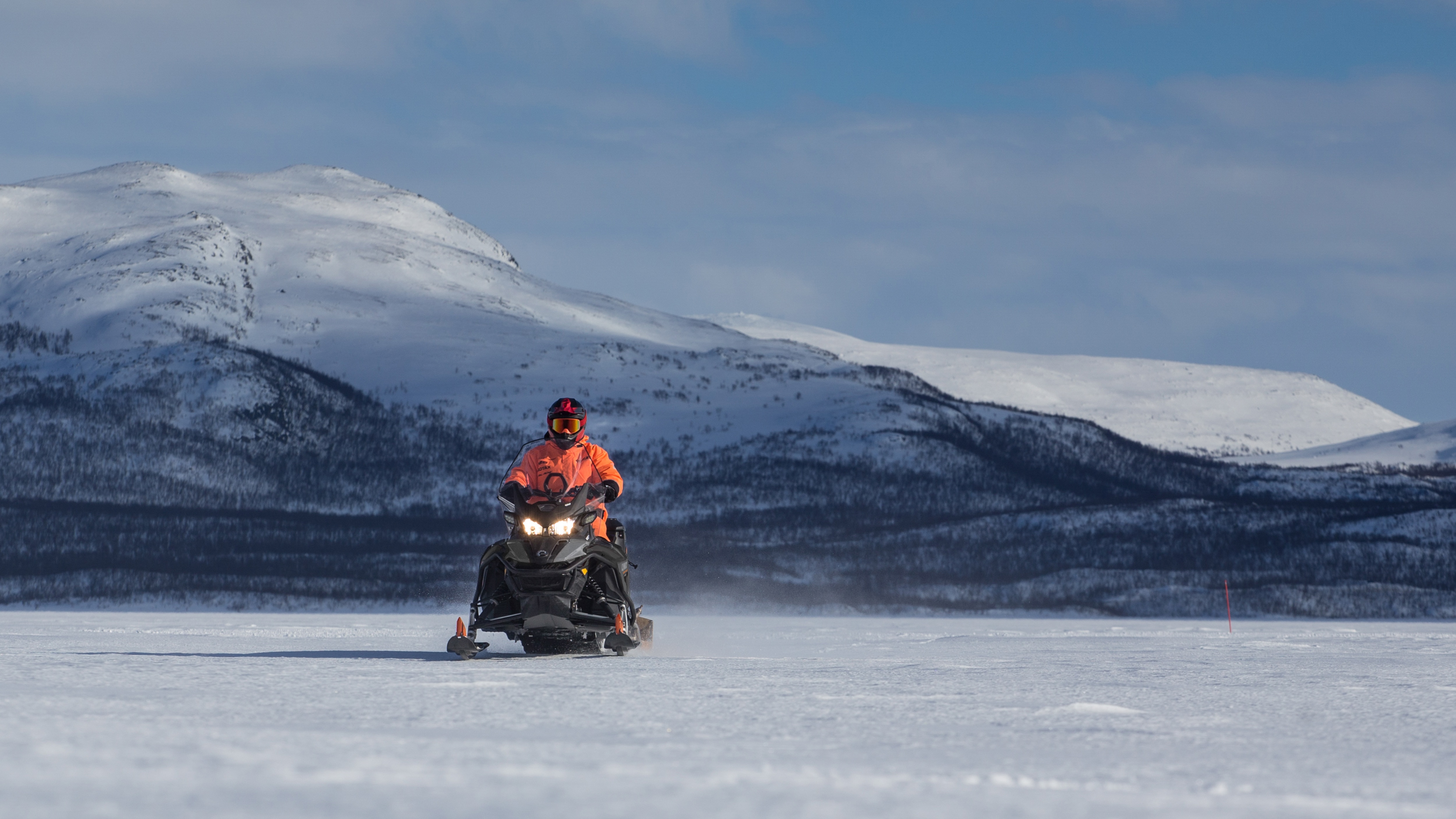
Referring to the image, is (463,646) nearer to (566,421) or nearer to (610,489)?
(610,489)

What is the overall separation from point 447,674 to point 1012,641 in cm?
1366

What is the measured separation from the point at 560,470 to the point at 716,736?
7.98 m

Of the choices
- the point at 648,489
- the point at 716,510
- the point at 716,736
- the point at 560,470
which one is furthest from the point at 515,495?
the point at 648,489

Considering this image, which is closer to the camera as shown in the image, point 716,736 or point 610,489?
point 716,736

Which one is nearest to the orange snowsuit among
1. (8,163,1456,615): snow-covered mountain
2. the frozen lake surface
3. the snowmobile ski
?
the snowmobile ski

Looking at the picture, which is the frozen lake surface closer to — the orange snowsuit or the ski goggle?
the orange snowsuit

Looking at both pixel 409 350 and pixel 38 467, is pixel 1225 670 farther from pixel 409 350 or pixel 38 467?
pixel 409 350

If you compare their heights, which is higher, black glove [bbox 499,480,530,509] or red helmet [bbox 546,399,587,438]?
red helmet [bbox 546,399,587,438]

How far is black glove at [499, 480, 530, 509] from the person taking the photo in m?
17.2

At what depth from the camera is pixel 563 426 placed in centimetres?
1762

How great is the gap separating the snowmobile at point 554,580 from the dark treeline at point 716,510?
174 ft

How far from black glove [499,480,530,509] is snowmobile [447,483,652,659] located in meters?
0.03

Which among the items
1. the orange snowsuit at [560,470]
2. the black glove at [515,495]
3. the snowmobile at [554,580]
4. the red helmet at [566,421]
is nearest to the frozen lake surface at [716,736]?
the snowmobile at [554,580]

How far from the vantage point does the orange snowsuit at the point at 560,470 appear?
17484 mm
